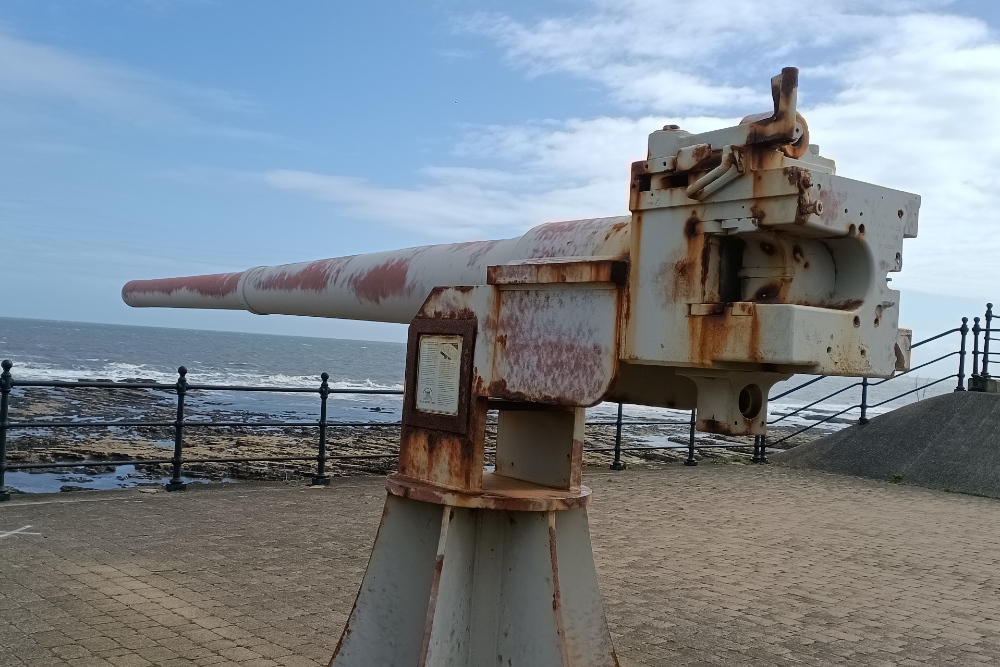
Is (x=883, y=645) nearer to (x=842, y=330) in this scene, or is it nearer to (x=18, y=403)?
(x=842, y=330)

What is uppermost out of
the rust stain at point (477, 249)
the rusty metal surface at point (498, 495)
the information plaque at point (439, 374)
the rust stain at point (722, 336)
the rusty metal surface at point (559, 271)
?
the rust stain at point (477, 249)

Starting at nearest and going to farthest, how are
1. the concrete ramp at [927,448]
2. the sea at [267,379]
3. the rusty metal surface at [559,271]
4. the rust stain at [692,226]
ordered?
the rust stain at [692,226]
the rusty metal surface at [559,271]
the concrete ramp at [927,448]
the sea at [267,379]

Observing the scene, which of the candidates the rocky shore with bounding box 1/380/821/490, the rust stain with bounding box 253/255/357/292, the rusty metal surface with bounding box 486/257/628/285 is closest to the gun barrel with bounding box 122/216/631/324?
the rust stain with bounding box 253/255/357/292

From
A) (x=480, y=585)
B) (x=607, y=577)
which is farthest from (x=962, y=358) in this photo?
(x=480, y=585)

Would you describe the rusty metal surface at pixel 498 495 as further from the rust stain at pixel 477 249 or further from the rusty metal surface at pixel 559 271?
the rust stain at pixel 477 249

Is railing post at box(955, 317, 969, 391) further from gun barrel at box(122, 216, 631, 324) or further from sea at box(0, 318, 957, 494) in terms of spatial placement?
gun barrel at box(122, 216, 631, 324)

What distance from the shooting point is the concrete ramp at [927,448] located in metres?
10.6

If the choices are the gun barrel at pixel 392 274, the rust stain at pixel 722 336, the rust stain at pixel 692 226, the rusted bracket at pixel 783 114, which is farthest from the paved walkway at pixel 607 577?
the rusted bracket at pixel 783 114

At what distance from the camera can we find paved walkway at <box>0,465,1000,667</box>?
4438 millimetres

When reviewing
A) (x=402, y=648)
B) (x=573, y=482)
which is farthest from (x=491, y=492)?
(x=402, y=648)

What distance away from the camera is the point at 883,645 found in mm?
4719

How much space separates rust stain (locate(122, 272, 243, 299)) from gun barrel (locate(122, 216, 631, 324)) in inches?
0.4

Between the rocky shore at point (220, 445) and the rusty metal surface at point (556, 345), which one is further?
the rocky shore at point (220, 445)

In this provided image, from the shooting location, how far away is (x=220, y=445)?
A: 57.9 ft
